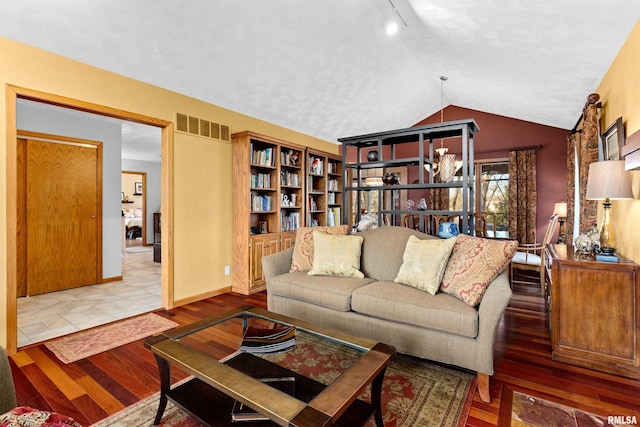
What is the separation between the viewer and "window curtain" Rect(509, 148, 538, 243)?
610 cm

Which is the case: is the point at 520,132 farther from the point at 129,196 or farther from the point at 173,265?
the point at 129,196

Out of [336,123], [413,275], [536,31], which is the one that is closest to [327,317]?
[413,275]

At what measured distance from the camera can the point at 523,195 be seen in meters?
6.18

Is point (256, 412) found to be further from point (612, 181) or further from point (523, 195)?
point (523, 195)

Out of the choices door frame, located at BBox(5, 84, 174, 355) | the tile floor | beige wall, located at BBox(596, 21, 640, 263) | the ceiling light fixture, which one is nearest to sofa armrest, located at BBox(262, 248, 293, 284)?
the tile floor

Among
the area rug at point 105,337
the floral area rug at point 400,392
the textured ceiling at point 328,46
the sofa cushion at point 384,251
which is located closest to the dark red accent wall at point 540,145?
the textured ceiling at point 328,46

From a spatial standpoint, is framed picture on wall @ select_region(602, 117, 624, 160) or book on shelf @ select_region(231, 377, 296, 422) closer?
book on shelf @ select_region(231, 377, 296, 422)

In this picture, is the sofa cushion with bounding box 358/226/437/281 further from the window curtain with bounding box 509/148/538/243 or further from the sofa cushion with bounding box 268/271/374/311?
the window curtain with bounding box 509/148/538/243

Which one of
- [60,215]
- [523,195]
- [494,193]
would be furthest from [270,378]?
[494,193]

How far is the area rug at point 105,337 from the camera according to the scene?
2504 millimetres

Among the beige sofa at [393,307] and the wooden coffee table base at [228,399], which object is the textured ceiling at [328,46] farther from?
the wooden coffee table base at [228,399]

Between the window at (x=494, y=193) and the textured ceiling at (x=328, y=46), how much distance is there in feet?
4.98

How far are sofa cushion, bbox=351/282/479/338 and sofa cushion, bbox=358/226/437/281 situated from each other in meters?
0.28

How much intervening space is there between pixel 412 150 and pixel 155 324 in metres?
6.26
